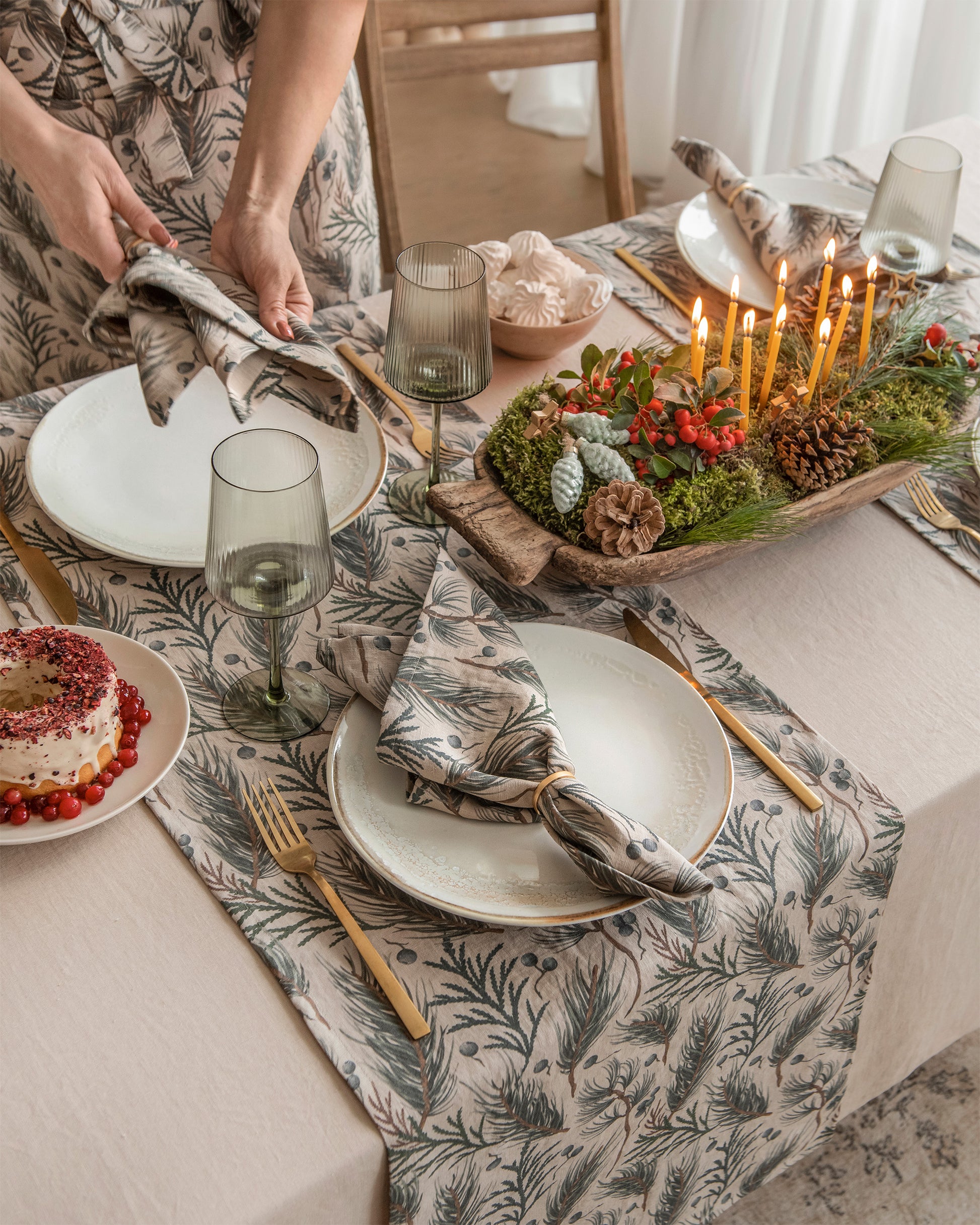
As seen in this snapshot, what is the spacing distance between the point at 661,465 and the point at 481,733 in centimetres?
28

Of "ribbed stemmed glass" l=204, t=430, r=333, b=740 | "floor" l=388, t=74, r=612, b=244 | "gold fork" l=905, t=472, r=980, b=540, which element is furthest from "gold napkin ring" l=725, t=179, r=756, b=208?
"floor" l=388, t=74, r=612, b=244

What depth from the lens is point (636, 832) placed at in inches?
26.2

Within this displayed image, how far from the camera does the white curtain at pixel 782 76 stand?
2.37 m

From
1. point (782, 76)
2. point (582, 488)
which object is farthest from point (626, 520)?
point (782, 76)

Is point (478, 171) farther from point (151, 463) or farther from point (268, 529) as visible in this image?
point (268, 529)

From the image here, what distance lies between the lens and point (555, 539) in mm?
881

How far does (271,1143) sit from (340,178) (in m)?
1.13

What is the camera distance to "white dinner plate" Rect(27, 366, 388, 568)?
930 mm

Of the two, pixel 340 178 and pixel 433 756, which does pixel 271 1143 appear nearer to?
pixel 433 756

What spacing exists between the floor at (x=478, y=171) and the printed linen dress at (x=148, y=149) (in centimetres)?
154

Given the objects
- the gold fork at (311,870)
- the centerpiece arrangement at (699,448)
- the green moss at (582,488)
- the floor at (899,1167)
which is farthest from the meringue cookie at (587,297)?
the floor at (899,1167)

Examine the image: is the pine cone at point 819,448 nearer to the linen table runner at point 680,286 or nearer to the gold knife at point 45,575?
the linen table runner at point 680,286

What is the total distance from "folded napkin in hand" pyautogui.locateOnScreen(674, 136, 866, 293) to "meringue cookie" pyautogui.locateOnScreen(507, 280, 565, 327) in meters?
0.28

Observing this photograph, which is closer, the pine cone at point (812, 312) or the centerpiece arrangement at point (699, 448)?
the centerpiece arrangement at point (699, 448)
